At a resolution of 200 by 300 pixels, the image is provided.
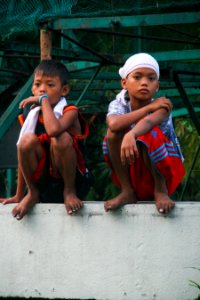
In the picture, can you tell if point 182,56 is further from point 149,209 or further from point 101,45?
point 149,209

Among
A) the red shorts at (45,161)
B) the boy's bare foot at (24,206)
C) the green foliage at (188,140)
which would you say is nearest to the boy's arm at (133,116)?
the red shorts at (45,161)

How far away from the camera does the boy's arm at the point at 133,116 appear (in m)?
5.67

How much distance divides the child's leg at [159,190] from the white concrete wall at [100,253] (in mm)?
74

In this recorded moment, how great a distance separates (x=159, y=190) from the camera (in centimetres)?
571

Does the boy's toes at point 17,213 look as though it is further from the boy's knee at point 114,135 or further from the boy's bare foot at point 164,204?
the boy's bare foot at point 164,204

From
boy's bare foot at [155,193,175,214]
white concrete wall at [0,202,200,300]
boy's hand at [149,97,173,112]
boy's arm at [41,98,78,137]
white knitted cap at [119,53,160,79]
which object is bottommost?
white concrete wall at [0,202,200,300]

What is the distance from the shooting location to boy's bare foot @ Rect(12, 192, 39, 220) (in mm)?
5941

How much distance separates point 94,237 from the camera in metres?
5.84

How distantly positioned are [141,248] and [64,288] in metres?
0.63

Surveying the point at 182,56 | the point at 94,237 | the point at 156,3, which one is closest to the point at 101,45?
the point at 182,56

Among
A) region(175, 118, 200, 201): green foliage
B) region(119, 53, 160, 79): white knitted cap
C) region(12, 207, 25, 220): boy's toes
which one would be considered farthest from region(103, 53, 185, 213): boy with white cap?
region(175, 118, 200, 201): green foliage

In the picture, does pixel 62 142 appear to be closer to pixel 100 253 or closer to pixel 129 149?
pixel 129 149

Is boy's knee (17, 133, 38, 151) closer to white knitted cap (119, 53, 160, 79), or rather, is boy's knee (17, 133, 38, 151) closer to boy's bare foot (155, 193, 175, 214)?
white knitted cap (119, 53, 160, 79)

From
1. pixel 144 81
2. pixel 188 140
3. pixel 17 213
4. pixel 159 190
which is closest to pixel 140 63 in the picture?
pixel 144 81
